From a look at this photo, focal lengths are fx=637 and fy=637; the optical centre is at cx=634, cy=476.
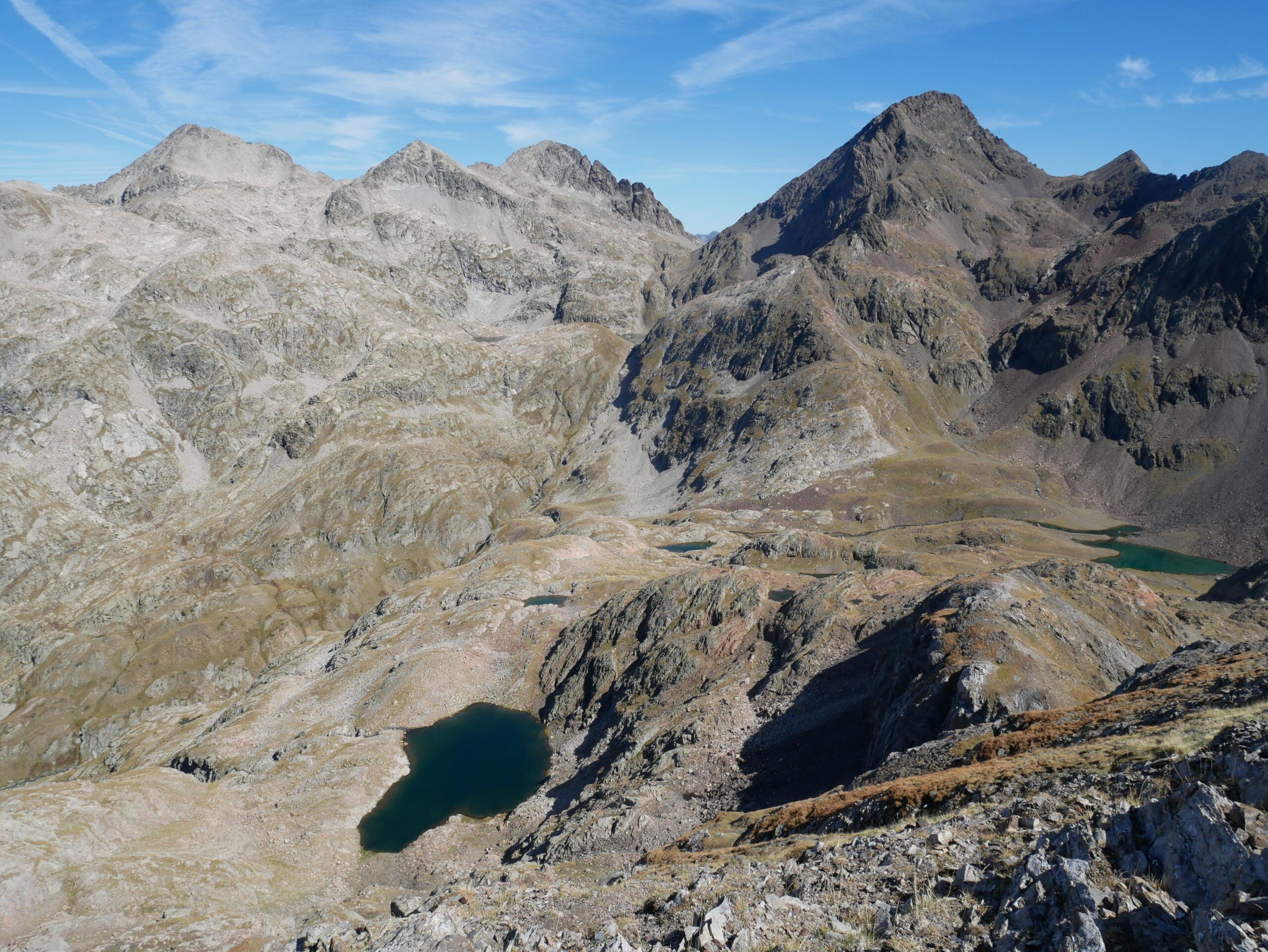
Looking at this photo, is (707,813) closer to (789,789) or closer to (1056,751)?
(789,789)

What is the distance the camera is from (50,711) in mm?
196500

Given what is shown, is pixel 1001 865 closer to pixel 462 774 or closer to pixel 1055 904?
pixel 1055 904

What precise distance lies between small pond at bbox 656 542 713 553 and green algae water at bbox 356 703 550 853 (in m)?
99.1

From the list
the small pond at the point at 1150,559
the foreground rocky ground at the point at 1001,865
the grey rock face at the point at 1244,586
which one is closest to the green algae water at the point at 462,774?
the foreground rocky ground at the point at 1001,865

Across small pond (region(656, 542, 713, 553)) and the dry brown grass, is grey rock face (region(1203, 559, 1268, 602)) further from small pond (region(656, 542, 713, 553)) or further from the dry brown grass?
small pond (region(656, 542, 713, 553))

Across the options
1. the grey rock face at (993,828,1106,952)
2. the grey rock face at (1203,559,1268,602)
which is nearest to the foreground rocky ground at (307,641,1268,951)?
the grey rock face at (993,828,1106,952)

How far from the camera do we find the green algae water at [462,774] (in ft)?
225

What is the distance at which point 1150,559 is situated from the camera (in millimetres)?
173250

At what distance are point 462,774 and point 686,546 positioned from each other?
118 metres

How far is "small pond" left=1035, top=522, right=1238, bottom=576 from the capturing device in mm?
165000

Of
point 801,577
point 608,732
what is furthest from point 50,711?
point 801,577

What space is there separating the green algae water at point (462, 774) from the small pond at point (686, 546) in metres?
99.1

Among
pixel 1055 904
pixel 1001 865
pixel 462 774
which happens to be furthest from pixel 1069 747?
pixel 462 774

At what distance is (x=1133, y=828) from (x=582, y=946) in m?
17.9
